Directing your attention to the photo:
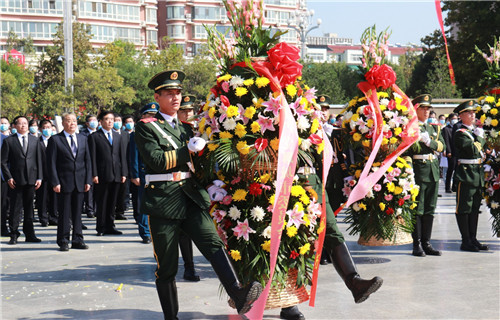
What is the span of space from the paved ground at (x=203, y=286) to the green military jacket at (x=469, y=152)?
3.58 ft

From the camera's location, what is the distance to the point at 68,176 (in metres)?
10.8

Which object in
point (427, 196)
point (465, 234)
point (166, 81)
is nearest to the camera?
point (166, 81)

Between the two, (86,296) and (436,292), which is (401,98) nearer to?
(436,292)

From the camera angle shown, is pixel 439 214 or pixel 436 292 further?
pixel 439 214

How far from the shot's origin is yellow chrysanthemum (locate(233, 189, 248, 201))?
6.16 m

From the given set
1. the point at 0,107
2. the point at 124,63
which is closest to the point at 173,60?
the point at 124,63

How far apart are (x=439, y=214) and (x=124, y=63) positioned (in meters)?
47.4

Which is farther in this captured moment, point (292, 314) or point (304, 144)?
point (292, 314)

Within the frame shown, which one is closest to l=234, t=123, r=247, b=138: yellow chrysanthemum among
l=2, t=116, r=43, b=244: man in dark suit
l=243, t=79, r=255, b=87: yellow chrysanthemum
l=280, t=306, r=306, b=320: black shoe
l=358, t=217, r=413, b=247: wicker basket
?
l=243, t=79, r=255, b=87: yellow chrysanthemum

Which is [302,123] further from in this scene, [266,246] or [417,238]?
[417,238]

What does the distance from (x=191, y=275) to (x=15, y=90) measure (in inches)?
1776

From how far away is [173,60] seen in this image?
190 ft

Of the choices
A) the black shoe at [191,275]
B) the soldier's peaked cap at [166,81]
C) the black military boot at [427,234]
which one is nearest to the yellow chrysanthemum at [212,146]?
the soldier's peaked cap at [166,81]

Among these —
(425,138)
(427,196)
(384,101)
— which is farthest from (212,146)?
(427,196)
